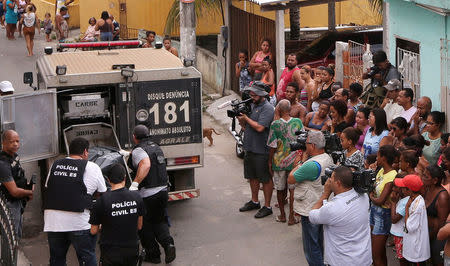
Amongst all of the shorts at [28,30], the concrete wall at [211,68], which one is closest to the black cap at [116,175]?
the concrete wall at [211,68]

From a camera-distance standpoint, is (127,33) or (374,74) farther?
(127,33)

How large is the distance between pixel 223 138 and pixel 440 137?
653 cm

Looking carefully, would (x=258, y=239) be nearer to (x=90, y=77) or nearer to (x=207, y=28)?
(x=90, y=77)

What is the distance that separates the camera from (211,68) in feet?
64.4

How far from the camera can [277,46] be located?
623 inches

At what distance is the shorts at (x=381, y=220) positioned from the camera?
27.3 feet

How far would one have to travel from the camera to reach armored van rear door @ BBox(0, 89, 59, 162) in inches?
364

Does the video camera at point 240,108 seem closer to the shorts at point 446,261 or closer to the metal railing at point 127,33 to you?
the shorts at point 446,261

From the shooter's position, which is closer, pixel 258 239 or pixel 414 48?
pixel 258 239

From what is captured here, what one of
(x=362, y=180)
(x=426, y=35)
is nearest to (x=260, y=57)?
(x=426, y=35)

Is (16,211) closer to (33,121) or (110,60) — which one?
(33,121)

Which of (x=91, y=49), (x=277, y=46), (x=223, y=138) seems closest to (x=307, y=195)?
(x=91, y=49)

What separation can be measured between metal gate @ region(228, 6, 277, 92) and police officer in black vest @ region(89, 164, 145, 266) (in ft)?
29.6

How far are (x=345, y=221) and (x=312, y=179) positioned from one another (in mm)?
1243
